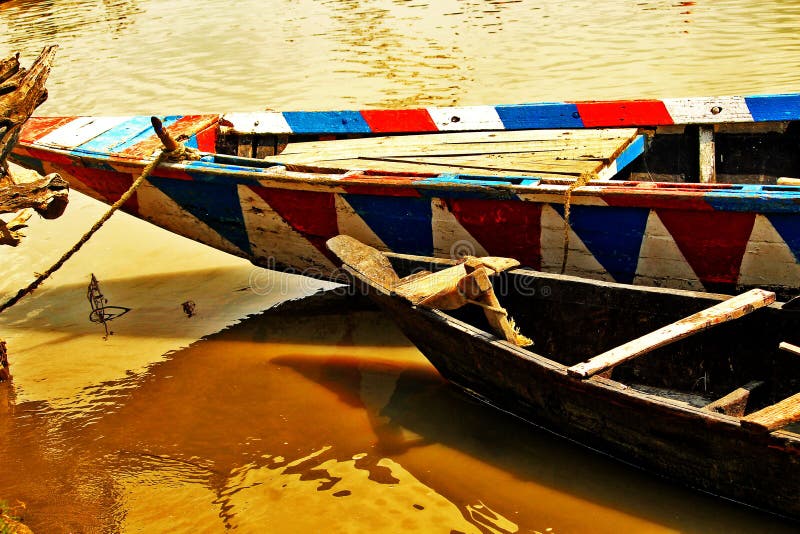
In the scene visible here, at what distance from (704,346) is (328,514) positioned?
2.06 metres

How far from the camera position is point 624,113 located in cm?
564

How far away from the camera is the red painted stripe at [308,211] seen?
5258 mm

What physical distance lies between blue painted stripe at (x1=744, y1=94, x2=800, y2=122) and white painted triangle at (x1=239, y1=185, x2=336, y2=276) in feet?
9.62

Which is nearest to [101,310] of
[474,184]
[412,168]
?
[412,168]

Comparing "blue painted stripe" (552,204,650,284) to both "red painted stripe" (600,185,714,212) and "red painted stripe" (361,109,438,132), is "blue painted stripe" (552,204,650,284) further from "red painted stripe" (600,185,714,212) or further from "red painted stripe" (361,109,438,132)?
"red painted stripe" (361,109,438,132)

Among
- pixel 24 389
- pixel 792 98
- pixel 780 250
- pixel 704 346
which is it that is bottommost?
pixel 24 389

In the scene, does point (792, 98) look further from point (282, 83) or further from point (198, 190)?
point (282, 83)

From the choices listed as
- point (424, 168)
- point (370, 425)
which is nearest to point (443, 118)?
point (424, 168)

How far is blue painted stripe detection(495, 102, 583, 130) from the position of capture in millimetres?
5785

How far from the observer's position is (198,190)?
5.64m

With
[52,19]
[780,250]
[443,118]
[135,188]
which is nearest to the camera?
[780,250]

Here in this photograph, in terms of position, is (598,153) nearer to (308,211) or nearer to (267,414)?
(308,211)

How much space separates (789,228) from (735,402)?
36.8 inches

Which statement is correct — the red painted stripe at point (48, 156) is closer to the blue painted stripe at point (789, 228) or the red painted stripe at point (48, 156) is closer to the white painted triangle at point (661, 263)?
the white painted triangle at point (661, 263)
